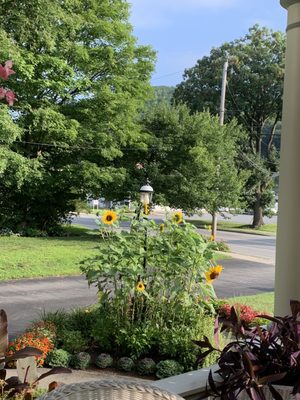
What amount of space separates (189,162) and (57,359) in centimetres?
1388

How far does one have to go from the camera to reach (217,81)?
28.5 m

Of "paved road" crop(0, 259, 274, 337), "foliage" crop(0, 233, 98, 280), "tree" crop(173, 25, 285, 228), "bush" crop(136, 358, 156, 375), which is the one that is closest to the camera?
"bush" crop(136, 358, 156, 375)

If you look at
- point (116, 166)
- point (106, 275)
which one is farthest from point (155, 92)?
point (106, 275)

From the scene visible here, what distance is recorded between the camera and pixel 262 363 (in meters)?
1.68

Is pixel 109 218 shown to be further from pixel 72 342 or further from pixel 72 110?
pixel 72 110

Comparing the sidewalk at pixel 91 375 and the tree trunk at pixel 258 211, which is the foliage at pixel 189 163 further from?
the sidewalk at pixel 91 375

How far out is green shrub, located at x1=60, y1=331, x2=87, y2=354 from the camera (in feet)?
13.3

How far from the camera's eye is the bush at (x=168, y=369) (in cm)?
364

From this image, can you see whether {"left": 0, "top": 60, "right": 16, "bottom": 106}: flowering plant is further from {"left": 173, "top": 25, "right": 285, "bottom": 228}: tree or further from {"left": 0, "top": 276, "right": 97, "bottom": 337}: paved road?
{"left": 173, "top": 25, "right": 285, "bottom": 228}: tree

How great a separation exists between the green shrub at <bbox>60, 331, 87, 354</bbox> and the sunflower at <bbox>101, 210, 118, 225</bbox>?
0.98 meters

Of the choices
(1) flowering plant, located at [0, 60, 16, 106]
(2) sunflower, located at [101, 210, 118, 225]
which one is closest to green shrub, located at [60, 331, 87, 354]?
(2) sunflower, located at [101, 210, 118, 225]

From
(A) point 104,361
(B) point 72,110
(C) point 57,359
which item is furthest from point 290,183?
(B) point 72,110

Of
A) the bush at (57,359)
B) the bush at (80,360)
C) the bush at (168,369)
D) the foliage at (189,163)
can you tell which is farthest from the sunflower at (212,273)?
the foliage at (189,163)

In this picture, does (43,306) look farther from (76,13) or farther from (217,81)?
(217,81)
